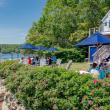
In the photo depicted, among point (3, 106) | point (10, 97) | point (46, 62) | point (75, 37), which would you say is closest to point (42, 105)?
point (10, 97)

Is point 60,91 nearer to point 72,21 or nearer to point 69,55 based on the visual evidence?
point 69,55

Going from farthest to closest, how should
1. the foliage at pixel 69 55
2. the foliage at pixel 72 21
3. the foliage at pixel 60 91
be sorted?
the foliage at pixel 72 21, the foliage at pixel 69 55, the foliage at pixel 60 91

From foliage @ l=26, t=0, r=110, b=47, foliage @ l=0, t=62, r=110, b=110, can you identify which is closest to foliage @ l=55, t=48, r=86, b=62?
foliage @ l=26, t=0, r=110, b=47

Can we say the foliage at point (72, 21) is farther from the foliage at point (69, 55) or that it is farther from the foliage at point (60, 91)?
the foliage at point (60, 91)

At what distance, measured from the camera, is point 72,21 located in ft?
141

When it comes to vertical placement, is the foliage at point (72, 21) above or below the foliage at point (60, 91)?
above

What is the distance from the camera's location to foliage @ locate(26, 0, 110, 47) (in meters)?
41.3

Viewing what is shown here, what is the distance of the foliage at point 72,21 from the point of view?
136 ft

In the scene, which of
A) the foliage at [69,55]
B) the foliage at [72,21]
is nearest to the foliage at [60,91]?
the foliage at [69,55]

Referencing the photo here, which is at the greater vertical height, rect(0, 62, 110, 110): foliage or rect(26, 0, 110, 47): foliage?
rect(26, 0, 110, 47): foliage

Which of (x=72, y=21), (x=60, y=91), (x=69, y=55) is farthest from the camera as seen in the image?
(x=72, y=21)

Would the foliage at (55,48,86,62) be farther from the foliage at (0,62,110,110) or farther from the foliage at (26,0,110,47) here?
the foliage at (0,62,110,110)

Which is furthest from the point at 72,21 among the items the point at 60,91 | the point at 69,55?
the point at 60,91

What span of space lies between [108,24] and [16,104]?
1082 inches
